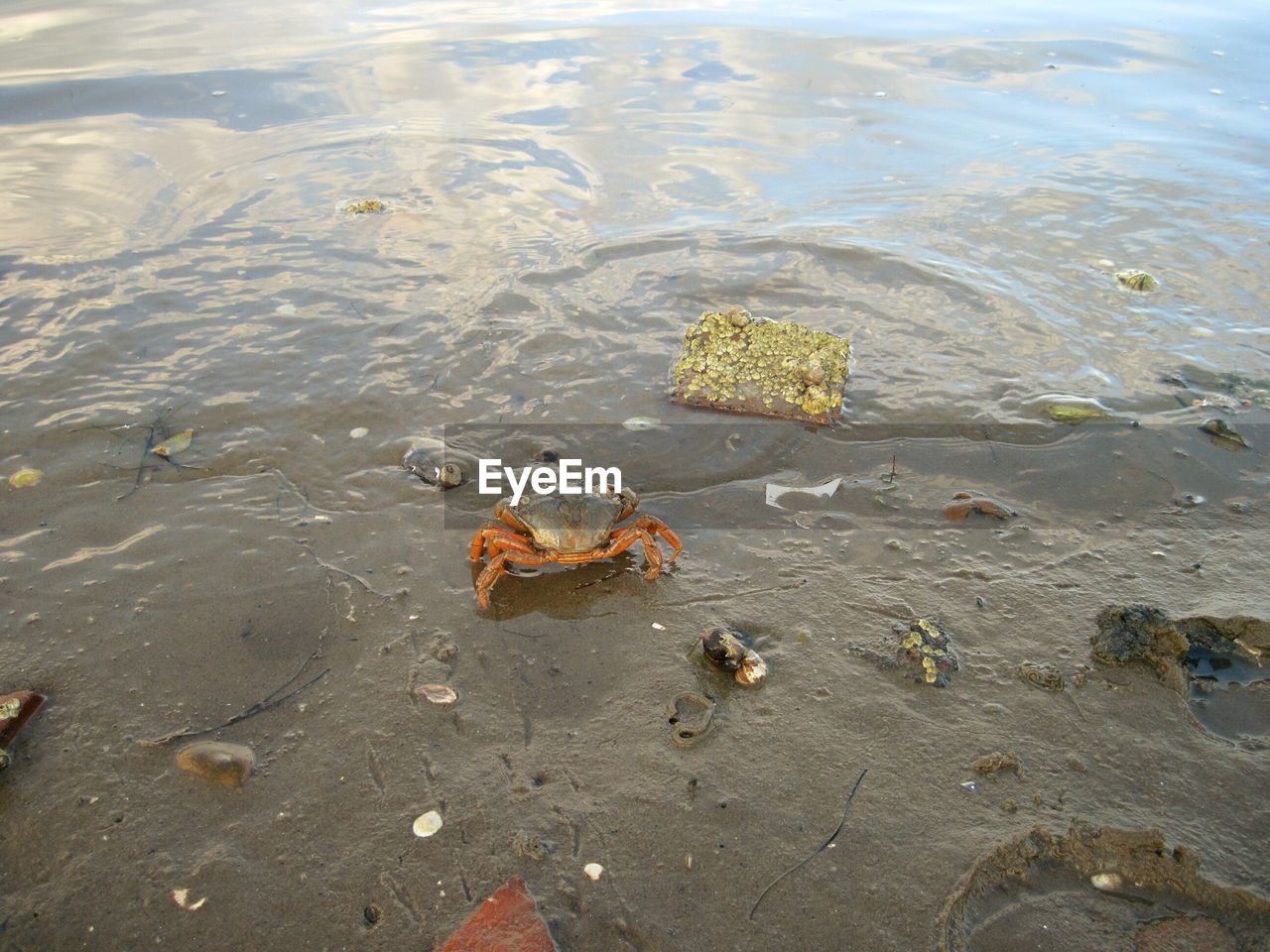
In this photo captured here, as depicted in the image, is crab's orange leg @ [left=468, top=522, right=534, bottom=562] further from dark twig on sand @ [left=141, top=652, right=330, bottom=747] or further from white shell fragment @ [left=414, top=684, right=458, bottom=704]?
dark twig on sand @ [left=141, top=652, right=330, bottom=747]

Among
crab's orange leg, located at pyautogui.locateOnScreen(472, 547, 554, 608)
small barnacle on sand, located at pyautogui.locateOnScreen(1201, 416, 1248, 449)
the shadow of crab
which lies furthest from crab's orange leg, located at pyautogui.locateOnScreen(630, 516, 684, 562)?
small barnacle on sand, located at pyautogui.locateOnScreen(1201, 416, 1248, 449)

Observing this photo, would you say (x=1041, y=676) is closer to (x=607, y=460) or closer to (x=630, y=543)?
(x=630, y=543)

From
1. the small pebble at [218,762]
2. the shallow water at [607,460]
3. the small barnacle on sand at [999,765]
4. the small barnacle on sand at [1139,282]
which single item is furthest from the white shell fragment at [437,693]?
the small barnacle on sand at [1139,282]

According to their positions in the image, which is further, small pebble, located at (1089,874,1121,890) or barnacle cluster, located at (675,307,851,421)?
barnacle cluster, located at (675,307,851,421)

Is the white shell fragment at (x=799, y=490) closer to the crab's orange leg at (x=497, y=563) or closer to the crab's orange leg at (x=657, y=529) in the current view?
the crab's orange leg at (x=657, y=529)

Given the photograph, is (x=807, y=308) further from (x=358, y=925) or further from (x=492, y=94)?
(x=492, y=94)

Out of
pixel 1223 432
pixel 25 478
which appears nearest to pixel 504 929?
pixel 25 478

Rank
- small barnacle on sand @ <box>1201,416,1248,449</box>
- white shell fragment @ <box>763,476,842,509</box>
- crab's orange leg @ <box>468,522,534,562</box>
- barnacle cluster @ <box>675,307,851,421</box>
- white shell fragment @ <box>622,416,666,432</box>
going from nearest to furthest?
crab's orange leg @ <box>468,522,534,562</box> < white shell fragment @ <box>763,476,842,509</box> < small barnacle on sand @ <box>1201,416,1248,449</box> < white shell fragment @ <box>622,416,666,432</box> < barnacle cluster @ <box>675,307,851,421</box>
